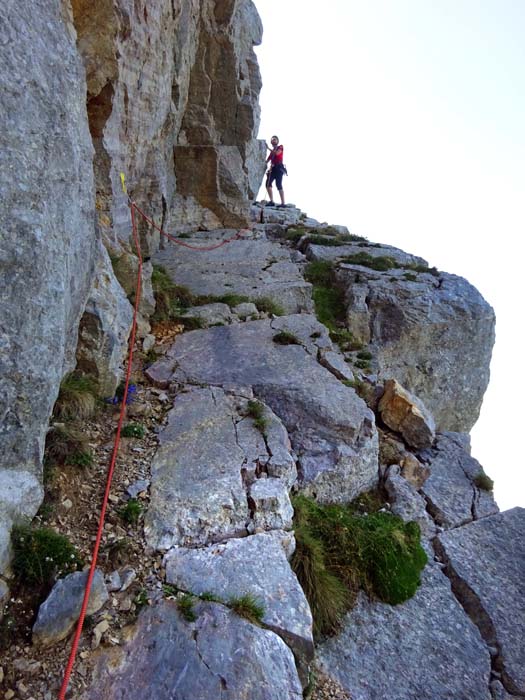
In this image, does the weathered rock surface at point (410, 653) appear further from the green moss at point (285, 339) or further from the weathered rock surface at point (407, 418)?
the green moss at point (285, 339)

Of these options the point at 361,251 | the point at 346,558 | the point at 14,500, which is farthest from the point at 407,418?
the point at 361,251

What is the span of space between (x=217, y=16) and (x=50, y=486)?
15.3 meters

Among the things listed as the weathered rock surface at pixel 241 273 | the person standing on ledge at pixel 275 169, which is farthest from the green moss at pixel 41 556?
the person standing on ledge at pixel 275 169

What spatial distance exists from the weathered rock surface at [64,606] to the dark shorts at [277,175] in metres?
19.1

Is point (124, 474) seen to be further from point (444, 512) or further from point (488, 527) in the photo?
point (488, 527)

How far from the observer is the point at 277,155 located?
1986 centimetres

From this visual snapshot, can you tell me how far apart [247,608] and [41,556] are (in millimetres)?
1932

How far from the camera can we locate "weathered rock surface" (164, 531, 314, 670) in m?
4.39

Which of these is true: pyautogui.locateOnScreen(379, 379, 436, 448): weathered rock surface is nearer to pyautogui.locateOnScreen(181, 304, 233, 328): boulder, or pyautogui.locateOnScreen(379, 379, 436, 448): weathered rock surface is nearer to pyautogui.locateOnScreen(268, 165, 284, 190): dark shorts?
pyautogui.locateOnScreen(181, 304, 233, 328): boulder

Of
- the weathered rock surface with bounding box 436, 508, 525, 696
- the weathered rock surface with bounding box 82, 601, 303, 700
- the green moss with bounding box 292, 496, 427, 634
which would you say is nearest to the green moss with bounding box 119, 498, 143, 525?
the weathered rock surface with bounding box 82, 601, 303, 700

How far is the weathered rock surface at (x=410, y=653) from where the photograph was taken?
16.2ft

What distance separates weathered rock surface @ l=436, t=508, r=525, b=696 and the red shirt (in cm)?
1670

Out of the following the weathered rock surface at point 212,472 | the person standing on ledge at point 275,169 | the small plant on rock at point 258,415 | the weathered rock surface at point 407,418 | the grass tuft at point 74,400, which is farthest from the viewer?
the person standing on ledge at point 275,169

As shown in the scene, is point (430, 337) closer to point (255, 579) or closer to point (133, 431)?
point (133, 431)
